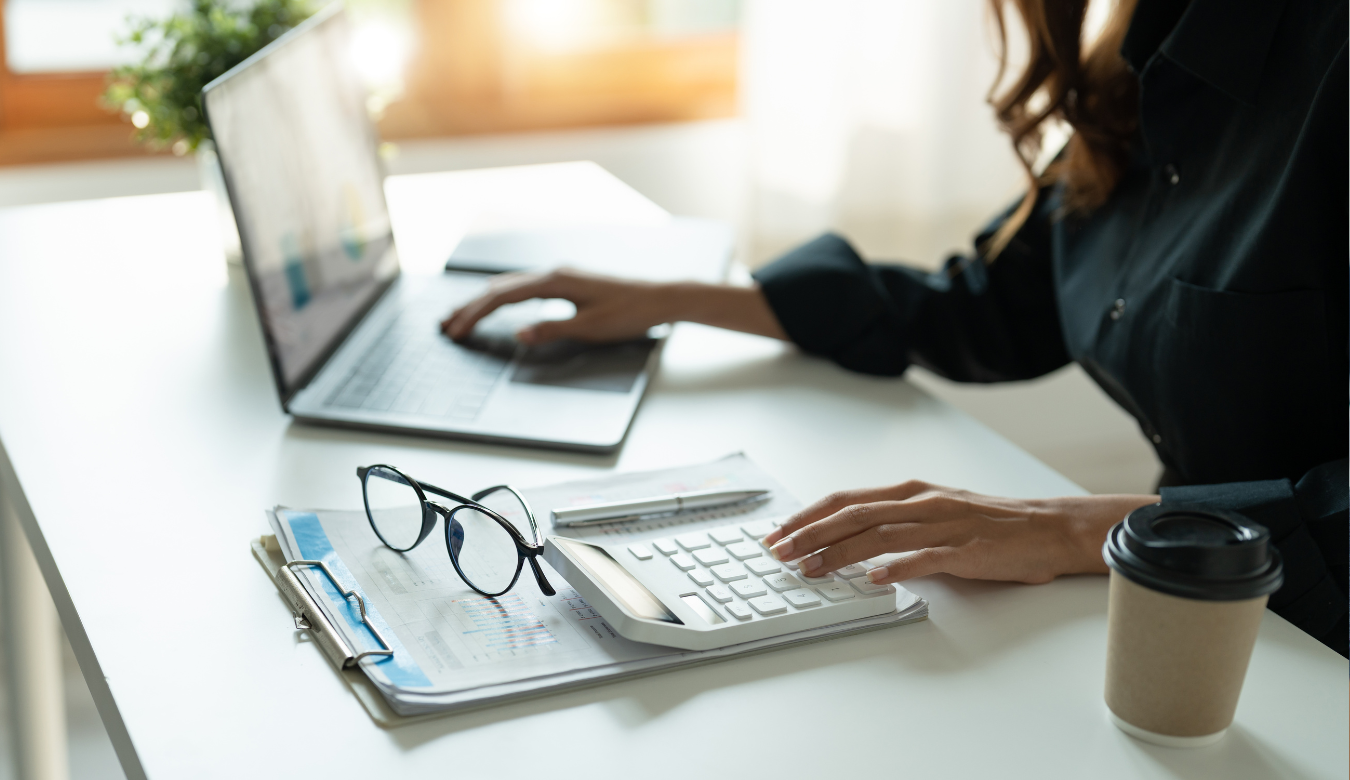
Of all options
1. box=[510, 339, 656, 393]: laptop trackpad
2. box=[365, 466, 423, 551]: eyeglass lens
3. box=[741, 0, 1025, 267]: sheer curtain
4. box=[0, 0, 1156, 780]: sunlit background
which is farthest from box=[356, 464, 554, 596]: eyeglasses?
box=[741, 0, 1025, 267]: sheer curtain

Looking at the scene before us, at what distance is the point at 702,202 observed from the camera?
2.20m

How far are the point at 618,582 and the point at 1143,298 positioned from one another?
54 centimetres

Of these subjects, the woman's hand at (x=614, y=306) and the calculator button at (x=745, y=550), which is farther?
the woman's hand at (x=614, y=306)

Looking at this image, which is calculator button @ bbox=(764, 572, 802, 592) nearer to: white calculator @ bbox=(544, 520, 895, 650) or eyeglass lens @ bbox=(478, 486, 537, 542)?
white calculator @ bbox=(544, 520, 895, 650)

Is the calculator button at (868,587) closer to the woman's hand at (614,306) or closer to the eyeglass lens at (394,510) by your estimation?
the eyeglass lens at (394,510)

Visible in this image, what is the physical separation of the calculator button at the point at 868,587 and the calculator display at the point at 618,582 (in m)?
0.11

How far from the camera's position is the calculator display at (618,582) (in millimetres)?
604

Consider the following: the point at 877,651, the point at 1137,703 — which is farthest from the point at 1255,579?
the point at 877,651

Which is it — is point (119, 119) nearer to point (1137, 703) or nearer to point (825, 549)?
point (825, 549)

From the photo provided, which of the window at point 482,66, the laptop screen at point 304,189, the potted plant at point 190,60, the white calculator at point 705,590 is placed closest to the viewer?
the white calculator at point 705,590

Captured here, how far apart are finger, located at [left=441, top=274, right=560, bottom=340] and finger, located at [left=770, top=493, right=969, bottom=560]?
47cm

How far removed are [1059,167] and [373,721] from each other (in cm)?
88

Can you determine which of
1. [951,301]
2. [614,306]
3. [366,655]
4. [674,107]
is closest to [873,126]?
[674,107]

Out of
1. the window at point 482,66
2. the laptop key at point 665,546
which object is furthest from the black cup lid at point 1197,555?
the window at point 482,66
